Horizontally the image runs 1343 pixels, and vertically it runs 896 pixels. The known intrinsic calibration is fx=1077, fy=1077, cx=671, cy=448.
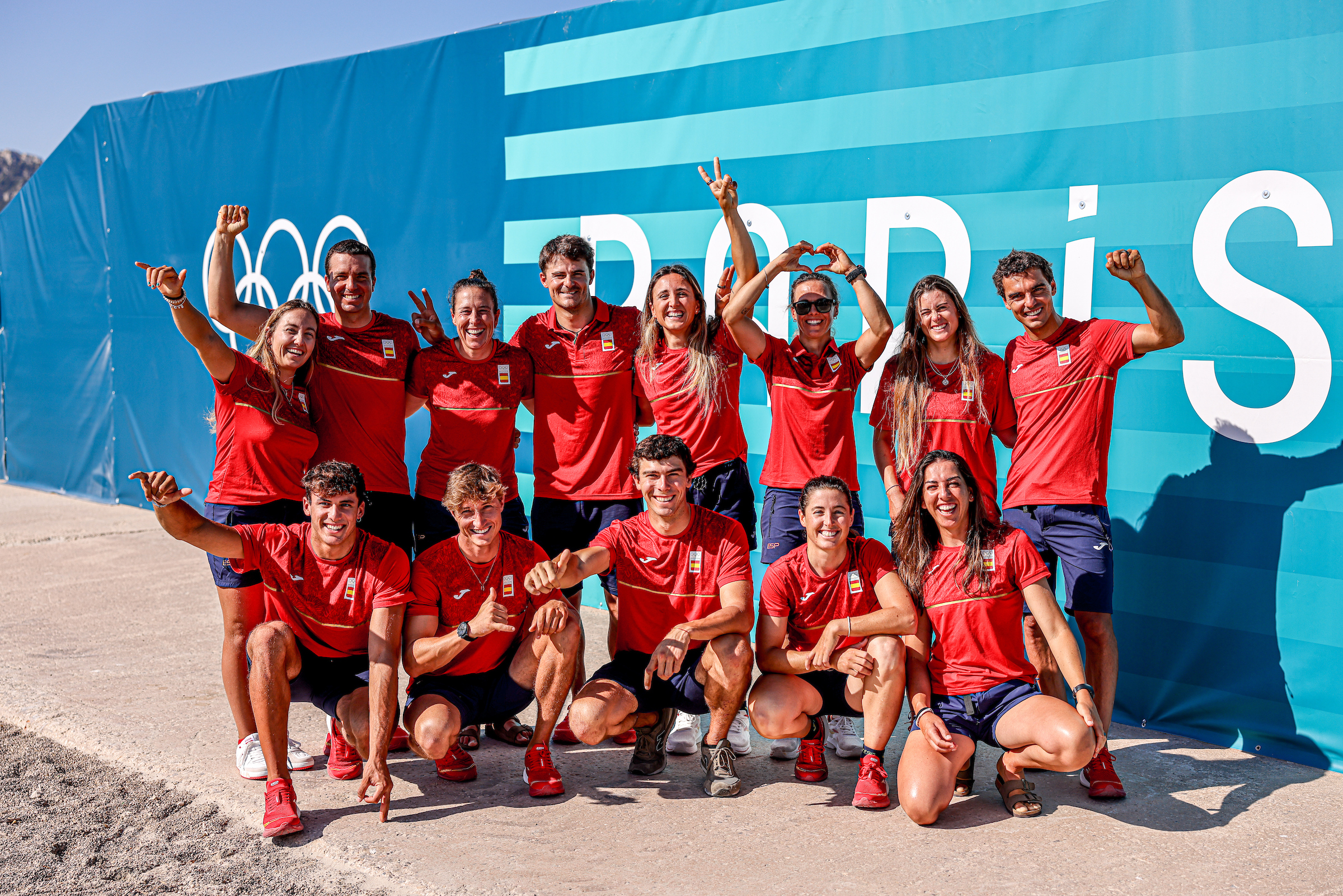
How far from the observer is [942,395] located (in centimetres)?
367

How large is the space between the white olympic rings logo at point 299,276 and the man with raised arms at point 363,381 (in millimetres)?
2687

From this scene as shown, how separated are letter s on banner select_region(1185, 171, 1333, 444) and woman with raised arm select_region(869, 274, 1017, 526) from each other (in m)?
0.76

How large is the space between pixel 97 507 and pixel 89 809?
237 inches

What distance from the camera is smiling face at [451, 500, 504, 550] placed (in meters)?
3.34

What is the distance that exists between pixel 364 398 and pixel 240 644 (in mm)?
999

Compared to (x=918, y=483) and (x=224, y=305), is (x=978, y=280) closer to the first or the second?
(x=918, y=483)

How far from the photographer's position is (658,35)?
5227 millimetres

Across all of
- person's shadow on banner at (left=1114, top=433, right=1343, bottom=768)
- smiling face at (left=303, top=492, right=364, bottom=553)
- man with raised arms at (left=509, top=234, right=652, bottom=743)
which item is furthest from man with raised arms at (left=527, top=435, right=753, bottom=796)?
person's shadow on banner at (left=1114, top=433, right=1343, bottom=768)

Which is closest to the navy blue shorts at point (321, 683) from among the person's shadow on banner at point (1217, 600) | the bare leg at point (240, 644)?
the bare leg at point (240, 644)

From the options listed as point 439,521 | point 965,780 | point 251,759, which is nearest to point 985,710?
point 965,780

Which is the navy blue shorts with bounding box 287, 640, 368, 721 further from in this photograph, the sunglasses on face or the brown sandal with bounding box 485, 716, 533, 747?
the sunglasses on face

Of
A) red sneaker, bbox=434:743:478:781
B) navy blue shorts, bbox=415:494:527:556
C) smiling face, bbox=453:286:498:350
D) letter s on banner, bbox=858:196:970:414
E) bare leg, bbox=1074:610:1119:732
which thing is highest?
letter s on banner, bbox=858:196:970:414

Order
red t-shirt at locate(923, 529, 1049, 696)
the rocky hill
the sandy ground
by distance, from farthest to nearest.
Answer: the rocky hill < red t-shirt at locate(923, 529, 1049, 696) < the sandy ground

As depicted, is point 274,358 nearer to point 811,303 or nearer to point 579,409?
point 579,409
